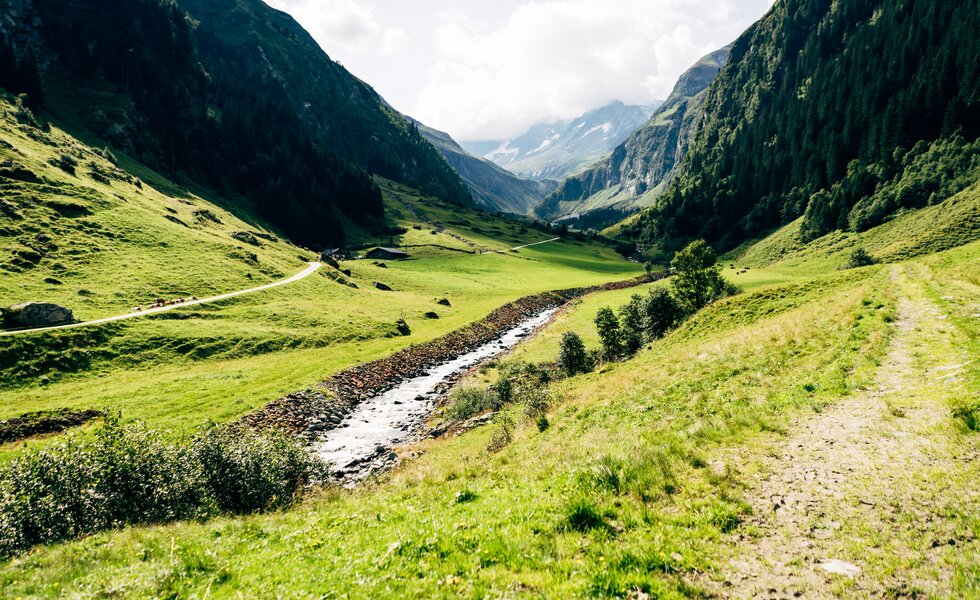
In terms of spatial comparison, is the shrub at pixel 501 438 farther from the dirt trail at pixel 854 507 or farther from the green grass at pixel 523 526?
the dirt trail at pixel 854 507

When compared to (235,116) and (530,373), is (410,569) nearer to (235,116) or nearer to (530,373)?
(530,373)

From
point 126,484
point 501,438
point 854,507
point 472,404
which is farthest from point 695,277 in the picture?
point 126,484

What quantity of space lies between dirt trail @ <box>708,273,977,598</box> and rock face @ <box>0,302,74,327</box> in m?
61.7

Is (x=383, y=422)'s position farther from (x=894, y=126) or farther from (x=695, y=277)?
(x=894, y=126)

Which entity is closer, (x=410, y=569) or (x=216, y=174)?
(x=410, y=569)

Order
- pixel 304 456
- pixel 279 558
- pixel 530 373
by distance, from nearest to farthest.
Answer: pixel 279 558 → pixel 304 456 → pixel 530 373

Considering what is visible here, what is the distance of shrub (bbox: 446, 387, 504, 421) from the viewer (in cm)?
3594

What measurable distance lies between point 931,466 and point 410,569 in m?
12.2

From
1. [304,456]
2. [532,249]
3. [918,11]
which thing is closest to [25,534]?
[304,456]

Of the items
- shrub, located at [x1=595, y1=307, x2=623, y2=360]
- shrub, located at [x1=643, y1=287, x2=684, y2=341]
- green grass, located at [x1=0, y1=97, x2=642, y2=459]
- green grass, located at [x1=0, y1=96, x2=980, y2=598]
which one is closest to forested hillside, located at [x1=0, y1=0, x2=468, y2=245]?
green grass, located at [x1=0, y1=97, x2=642, y2=459]

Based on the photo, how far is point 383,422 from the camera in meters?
38.4

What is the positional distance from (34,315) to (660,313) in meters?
68.5

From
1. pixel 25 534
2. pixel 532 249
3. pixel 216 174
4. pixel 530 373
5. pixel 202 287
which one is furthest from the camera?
pixel 532 249

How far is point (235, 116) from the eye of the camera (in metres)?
195
